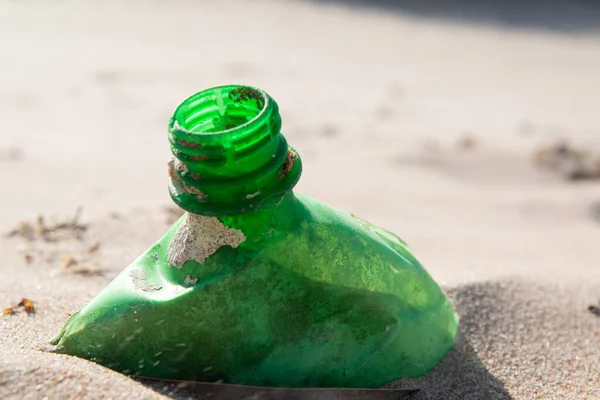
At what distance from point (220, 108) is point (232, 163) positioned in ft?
0.66

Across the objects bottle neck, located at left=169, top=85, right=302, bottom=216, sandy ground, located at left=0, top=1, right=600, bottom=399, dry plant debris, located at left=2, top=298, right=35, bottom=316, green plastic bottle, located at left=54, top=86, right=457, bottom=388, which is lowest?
sandy ground, located at left=0, top=1, right=600, bottom=399

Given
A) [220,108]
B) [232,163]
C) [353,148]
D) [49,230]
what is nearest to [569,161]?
[353,148]

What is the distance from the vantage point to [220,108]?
1.52m

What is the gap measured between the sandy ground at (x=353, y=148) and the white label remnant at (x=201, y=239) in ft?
0.88

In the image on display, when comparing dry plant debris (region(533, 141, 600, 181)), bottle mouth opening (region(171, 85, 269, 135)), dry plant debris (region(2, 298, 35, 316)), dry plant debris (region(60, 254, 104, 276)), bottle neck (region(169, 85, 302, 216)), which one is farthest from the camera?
dry plant debris (region(533, 141, 600, 181))

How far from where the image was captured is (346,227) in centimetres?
158

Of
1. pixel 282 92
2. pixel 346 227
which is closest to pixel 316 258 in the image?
pixel 346 227

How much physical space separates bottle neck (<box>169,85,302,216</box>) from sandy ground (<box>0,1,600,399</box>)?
401 millimetres

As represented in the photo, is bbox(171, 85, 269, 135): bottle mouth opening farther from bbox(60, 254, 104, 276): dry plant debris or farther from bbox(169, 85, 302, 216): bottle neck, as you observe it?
bbox(60, 254, 104, 276): dry plant debris

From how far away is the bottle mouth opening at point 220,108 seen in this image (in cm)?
147

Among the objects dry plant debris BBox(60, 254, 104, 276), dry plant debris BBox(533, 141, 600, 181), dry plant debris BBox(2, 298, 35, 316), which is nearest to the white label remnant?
dry plant debris BBox(2, 298, 35, 316)

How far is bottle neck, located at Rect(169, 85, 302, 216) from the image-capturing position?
1.35 metres

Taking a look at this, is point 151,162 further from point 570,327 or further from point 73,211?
point 570,327

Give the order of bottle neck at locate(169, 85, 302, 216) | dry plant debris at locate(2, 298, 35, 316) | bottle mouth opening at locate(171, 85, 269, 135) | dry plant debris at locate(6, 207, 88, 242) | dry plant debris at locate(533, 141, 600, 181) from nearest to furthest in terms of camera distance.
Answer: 1. bottle neck at locate(169, 85, 302, 216)
2. bottle mouth opening at locate(171, 85, 269, 135)
3. dry plant debris at locate(2, 298, 35, 316)
4. dry plant debris at locate(6, 207, 88, 242)
5. dry plant debris at locate(533, 141, 600, 181)
